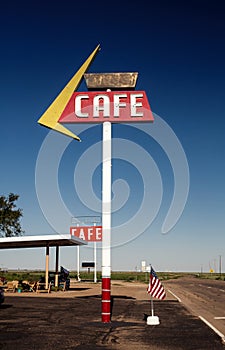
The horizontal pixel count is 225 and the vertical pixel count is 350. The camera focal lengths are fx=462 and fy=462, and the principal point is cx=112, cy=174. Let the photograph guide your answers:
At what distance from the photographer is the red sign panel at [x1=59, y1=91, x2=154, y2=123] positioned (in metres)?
16.8

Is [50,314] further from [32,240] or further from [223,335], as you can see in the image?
[32,240]

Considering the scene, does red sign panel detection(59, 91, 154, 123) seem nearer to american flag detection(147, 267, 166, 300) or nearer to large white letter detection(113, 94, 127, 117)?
large white letter detection(113, 94, 127, 117)

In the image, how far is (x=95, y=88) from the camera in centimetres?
1734

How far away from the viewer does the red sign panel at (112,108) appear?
16828 mm

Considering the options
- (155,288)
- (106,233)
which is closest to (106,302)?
(155,288)

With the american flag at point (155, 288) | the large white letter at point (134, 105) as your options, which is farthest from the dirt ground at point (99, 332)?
the large white letter at point (134, 105)

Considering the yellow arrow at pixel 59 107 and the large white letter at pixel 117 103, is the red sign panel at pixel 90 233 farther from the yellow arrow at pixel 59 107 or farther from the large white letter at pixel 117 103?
the large white letter at pixel 117 103

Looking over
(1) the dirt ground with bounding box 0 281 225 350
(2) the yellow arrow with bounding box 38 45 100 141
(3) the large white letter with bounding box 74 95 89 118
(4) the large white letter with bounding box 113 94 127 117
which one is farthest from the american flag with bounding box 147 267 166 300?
(2) the yellow arrow with bounding box 38 45 100 141

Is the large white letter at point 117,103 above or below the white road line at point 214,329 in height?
above

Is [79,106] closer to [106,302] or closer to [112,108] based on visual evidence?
[112,108]

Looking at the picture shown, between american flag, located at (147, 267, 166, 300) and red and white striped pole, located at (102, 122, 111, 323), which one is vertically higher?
red and white striped pole, located at (102, 122, 111, 323)

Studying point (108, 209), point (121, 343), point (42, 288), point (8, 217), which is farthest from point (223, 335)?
point (8, 217)

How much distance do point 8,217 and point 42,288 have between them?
3868cm

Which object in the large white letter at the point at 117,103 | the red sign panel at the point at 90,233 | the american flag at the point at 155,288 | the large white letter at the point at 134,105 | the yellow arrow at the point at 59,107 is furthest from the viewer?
the red sign panel at the point at 90,233
